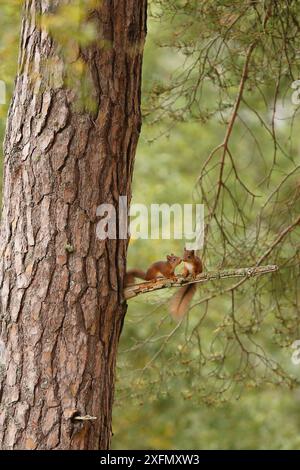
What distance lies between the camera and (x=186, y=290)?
4.43 meters

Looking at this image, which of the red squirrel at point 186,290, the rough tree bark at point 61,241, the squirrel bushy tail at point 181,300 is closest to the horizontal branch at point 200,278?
the rough tree bark at point 61,241

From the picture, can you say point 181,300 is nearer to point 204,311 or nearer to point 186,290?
point 186,290

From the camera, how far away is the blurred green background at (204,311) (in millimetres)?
5152

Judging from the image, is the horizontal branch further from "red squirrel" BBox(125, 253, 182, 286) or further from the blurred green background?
the blurred green background

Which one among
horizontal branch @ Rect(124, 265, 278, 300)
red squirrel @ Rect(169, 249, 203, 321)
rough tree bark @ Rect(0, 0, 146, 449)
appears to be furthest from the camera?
red squirrel @ Rect(169, 249, 203, 321)

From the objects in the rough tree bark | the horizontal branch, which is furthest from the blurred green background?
the horizontal branch

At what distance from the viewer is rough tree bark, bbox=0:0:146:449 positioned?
10.8 feet

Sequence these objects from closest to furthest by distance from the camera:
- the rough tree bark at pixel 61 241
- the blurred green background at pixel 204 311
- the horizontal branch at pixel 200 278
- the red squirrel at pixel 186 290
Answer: the rough tree bark at pixel 61 241 < the horizontal branch at pixel 200 278 < the red squirrel at pixel 186 290 < the blurred green background at pixel 204 311

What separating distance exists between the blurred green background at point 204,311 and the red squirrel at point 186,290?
309 mm

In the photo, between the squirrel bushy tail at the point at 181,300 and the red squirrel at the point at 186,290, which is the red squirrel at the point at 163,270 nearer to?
the red squirrel at the point at 186,290

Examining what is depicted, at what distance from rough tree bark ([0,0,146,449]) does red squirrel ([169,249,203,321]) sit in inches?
33.3
